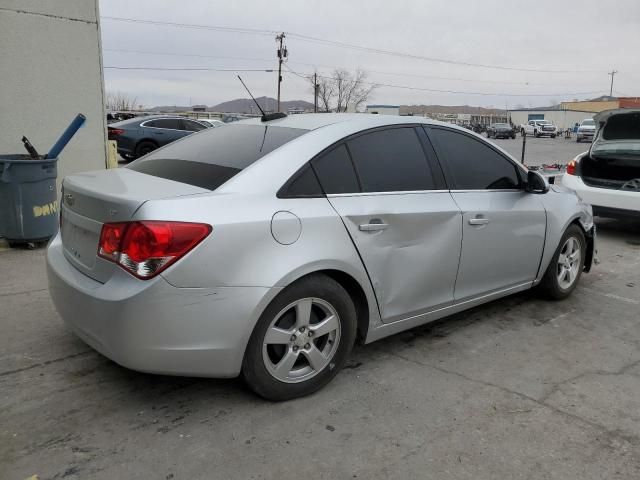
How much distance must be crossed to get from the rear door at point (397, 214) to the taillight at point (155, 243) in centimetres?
86

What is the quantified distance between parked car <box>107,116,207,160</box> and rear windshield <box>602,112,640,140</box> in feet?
37.4

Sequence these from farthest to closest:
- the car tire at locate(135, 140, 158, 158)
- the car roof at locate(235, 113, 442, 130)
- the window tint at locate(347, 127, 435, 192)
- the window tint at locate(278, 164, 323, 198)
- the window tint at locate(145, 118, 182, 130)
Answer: the window tint at locate(145, 118, 182, 130) → the car tire at locate(135, 140, 158, 158) → the car roof at locate(235, 113, 442, 130) → the window tint at locate(347, 127, 435, 192) → the window tint at locate(278, 164, 323, 198)

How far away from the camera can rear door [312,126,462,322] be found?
10.2ft

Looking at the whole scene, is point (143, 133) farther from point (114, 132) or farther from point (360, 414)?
point (360, 414)

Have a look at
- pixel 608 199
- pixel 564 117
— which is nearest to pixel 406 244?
pixel 608 199

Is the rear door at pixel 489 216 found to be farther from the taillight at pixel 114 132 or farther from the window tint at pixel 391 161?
the taillight at pixel 114 132

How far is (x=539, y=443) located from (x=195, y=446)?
1.66 m

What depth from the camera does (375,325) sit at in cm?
330

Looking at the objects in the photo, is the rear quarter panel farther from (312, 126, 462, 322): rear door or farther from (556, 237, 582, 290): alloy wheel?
(556, 237, 582, 290): alloy wheel

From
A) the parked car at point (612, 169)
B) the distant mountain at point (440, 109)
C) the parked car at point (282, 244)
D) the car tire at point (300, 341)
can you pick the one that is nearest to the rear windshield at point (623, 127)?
the parked car at point (612, 169)

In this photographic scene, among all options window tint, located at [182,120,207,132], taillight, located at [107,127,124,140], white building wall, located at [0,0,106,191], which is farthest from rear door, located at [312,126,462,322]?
window tint, located at [182,120,207,132]

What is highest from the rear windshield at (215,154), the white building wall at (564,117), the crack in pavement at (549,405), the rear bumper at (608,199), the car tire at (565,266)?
the white building wall at (564,117)

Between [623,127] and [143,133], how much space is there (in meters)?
12.9

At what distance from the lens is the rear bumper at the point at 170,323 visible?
2494mm
